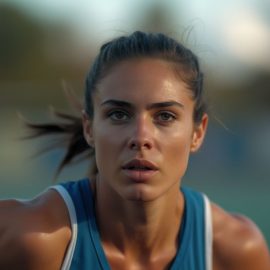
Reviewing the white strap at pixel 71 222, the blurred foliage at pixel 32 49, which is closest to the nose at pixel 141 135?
the white strap at pixel 71 222

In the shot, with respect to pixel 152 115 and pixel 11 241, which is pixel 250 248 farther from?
pixel 11 241

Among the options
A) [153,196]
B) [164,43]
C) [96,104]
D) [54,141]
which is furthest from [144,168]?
[54,141]

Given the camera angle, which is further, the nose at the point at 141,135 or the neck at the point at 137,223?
the neck at the point at 137,223

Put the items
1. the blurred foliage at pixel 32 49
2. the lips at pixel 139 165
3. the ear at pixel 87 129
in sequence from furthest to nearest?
the blurred foliage at pixel 32 49 < the ear at pixel 87 129 < the lips at pixel 139 165

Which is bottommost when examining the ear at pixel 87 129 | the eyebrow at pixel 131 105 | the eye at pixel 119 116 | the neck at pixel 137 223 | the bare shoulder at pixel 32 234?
the bare shoulder at pixel 32 234

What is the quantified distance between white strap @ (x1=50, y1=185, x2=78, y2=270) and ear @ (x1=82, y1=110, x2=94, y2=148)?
0.22 meters

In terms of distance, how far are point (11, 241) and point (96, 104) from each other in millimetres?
621

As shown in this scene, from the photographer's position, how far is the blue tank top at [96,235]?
313 cm

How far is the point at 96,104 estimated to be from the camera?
126 inches

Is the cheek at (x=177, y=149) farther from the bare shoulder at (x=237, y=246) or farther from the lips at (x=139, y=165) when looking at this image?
the bare shoulder at (x=237, y=246)

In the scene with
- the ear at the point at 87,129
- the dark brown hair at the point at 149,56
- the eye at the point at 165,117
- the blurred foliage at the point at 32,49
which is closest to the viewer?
the eye at the point at 165,117

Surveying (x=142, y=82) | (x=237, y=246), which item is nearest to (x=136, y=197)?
(x=142, y=82)

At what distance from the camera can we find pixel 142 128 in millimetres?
2992

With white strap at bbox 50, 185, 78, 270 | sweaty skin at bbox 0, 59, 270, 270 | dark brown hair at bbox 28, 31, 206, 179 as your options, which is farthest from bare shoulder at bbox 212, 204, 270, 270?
white strap at bbox 50, 185, 78, 270
